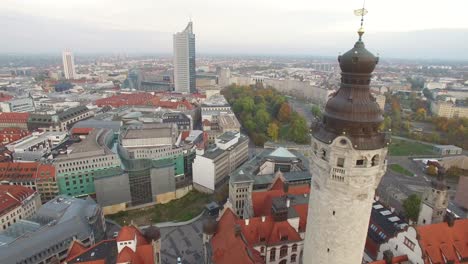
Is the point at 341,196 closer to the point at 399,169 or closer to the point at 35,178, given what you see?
the point at 35,178

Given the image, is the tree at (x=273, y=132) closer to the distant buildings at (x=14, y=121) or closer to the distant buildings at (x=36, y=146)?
the distant buildings at (x=36, y=146)

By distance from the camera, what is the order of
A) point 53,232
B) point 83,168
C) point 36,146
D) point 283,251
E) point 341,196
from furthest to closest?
point 36,146 → point 83,168 → point 53,232 → point 283,251 → point 341,196

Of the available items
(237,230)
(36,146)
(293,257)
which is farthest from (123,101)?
(293,257)

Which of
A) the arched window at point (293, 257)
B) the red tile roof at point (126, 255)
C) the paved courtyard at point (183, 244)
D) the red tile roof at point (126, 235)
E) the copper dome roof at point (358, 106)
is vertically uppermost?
the copper dome roof at point (358, 106)

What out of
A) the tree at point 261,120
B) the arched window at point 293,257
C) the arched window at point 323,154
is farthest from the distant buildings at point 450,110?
the arched window at point 323,154

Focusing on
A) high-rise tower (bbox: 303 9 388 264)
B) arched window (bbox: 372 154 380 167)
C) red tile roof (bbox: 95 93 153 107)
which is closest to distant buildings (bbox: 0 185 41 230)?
high-rise tower (bbox: 303 9 388 264)

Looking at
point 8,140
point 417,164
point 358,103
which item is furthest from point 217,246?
point 8,140
